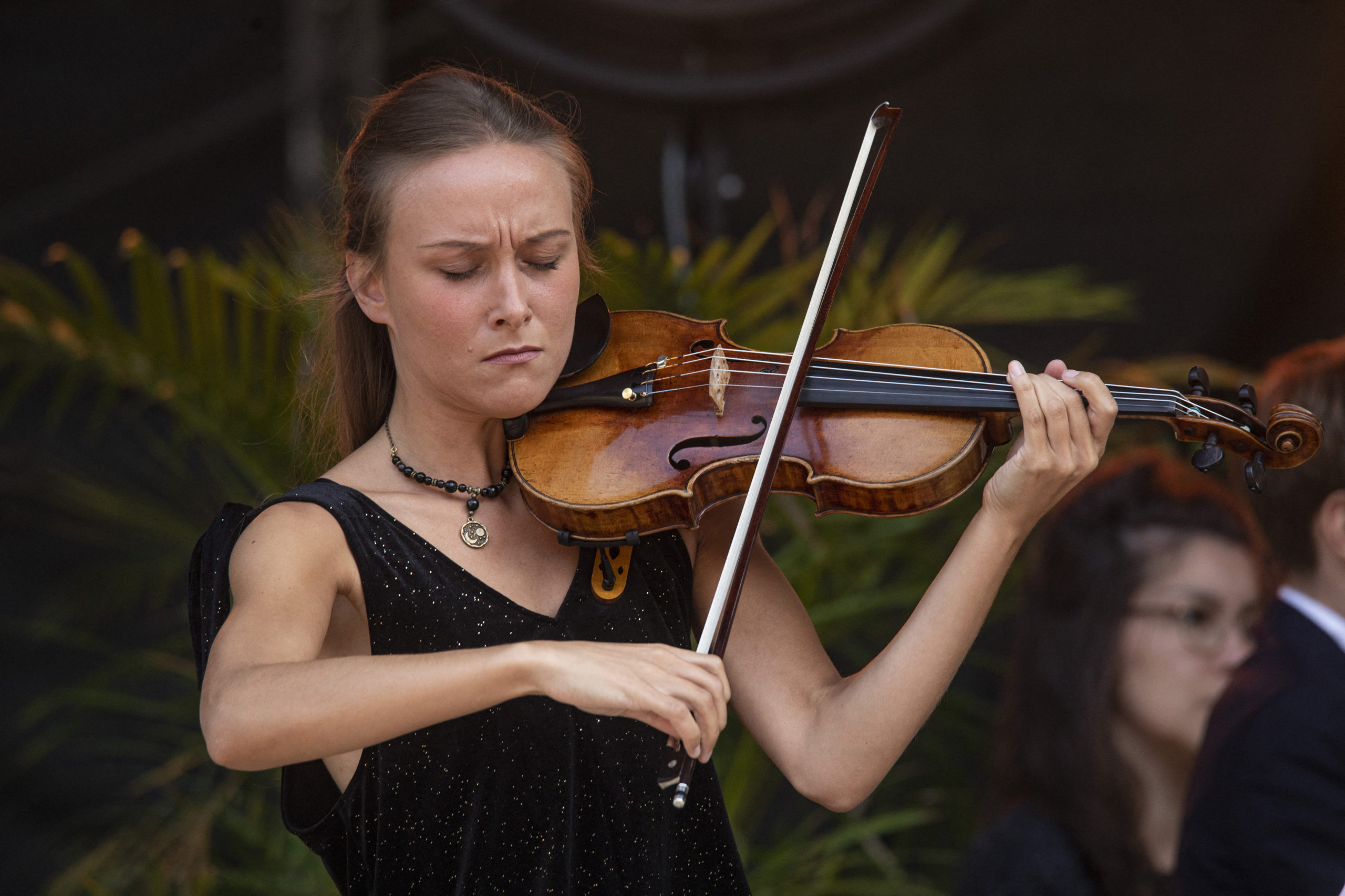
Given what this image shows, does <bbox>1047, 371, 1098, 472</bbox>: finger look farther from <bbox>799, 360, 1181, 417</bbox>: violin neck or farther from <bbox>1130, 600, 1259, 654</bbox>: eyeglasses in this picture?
<bbox>1130, 600, 1259, 654</bbox>: eyeglasses

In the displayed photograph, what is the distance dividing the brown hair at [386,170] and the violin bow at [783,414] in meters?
0.26

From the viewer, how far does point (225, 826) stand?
2516 millimetres

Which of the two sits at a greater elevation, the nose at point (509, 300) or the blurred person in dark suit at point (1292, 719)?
the nose at point (509, 300)

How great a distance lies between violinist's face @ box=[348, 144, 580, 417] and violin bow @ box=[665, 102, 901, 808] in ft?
0.70

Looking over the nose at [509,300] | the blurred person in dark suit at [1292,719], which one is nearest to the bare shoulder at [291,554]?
the nose at [509,300]

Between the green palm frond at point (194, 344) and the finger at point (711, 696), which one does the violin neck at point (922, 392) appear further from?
the green palm frond at point (194, 344)

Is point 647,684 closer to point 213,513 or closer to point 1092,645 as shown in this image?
point 1092,645

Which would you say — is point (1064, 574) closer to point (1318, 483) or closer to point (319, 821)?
point (1318, 483)

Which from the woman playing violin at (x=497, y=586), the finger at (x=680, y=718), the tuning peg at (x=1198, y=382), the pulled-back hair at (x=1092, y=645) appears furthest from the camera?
the pulled-back hair at (x=1092, y=645)

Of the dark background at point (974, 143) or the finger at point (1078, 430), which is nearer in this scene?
the finger at point (1078, 430)

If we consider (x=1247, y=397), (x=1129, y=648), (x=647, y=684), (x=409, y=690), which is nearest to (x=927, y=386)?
(x=1247, y=397)

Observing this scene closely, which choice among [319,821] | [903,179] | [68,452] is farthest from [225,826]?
[903,179]

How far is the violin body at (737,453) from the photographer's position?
121 centimetres

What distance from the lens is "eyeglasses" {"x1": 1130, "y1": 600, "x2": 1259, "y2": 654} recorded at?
2.22 metres
